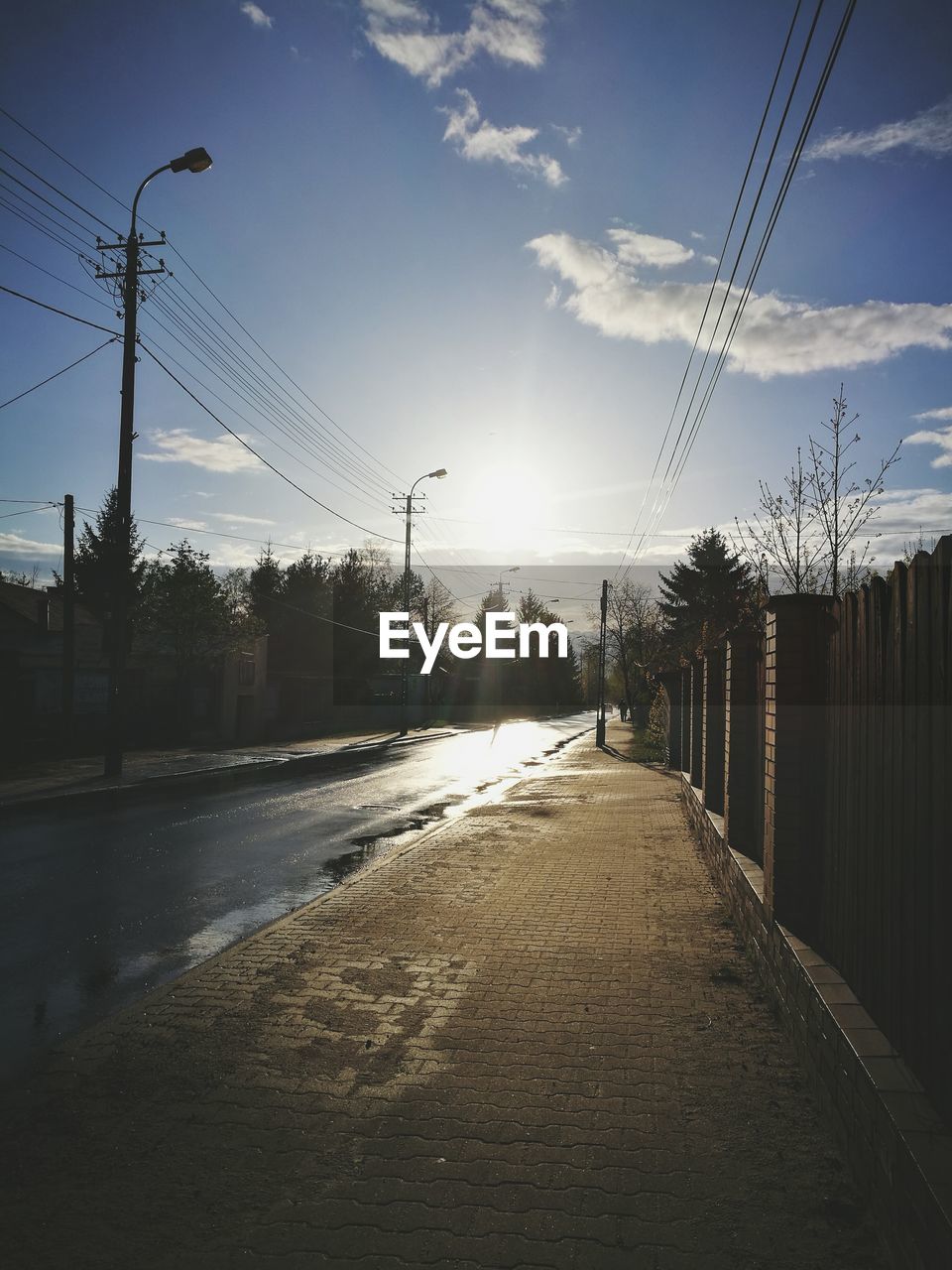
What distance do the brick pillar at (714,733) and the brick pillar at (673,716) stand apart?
9.23m

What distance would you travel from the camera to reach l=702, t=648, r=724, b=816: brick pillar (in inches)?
359

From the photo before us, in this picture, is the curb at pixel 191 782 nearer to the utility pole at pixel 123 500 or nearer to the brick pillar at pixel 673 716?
the utility pole at pixel 123 500

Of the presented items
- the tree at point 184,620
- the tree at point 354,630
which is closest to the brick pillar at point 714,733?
the tree at point 184,620

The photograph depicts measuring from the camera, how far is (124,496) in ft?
59.6

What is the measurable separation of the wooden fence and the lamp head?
16461 millimetres

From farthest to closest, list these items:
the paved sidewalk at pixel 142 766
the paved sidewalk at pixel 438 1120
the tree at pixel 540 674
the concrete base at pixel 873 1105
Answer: the tree at pixel 540 674
the paved sidewalk at pixel 142 766
the paved sidewalk at pixel 438 1120
the concrete base at pixel 873 1105

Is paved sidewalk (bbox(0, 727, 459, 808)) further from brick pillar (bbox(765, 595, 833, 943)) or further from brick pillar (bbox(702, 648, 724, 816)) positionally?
brick pillar (bbox(765, 595, 833, 943))

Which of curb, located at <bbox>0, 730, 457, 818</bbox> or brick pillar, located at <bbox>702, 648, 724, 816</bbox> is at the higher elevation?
brick pillar, located at <bbox>702, 648, 724, 816</bbox>

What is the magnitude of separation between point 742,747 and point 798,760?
2.71 meters

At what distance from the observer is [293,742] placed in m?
32.1

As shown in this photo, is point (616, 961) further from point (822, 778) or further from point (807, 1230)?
point (807, 1230)

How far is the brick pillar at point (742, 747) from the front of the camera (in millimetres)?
7109

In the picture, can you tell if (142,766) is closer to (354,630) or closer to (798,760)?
(798,760)

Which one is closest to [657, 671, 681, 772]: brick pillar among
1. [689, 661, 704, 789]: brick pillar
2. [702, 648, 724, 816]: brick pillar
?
[689, 661, 704, 789]: brick pillar
